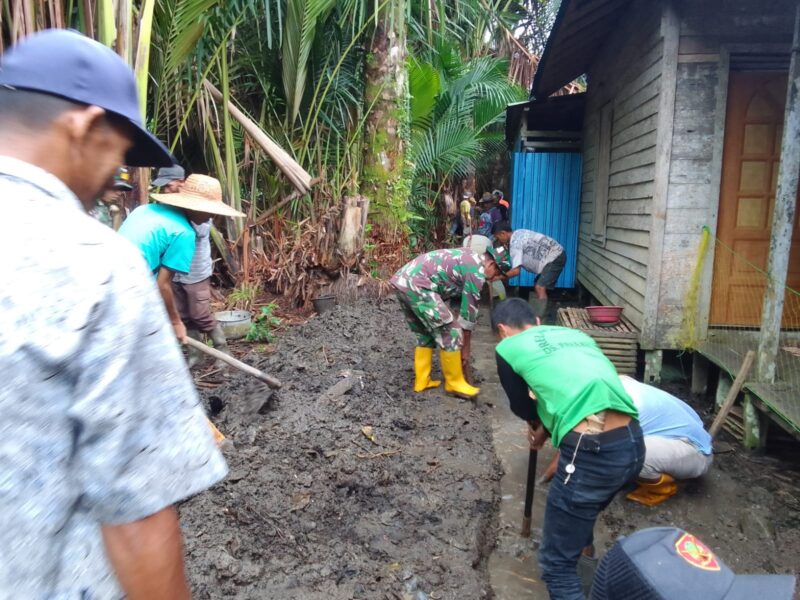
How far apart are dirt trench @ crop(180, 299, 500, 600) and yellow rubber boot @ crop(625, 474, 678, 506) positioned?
0.86 meters

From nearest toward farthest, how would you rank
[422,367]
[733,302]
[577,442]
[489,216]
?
[577,442]
[733,302]
[422,367]
[489,216]

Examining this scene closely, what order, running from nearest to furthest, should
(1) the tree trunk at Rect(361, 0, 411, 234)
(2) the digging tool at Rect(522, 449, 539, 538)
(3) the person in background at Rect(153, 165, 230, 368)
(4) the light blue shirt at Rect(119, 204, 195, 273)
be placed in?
(2) the digging tool at Rect(522, 449, 539, 538) < (4) the light blue shirt at Rect(119, 204, 195, 273) < (3) the person in background at Rect(153, 165, 230, 368) < (1) the tree trunk at Rect(361, 0, 411, 234)

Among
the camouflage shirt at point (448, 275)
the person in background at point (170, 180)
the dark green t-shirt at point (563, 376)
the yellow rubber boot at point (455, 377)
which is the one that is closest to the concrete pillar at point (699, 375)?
the yellow rubber boot at point (455, 377)

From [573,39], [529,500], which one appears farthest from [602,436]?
[573,39]

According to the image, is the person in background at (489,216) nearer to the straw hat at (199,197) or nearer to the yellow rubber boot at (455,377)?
the yellow rubber boot at (455,377)

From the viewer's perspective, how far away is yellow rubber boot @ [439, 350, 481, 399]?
16.5ft

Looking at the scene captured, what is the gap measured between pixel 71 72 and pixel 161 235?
3.47m

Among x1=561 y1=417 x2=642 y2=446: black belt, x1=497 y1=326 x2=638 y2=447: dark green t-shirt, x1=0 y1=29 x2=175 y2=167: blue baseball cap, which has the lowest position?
x1=561 y1=417 x2=642 y2=446: black belt

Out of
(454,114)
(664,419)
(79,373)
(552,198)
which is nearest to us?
(79,373)

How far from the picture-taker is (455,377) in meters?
5.09

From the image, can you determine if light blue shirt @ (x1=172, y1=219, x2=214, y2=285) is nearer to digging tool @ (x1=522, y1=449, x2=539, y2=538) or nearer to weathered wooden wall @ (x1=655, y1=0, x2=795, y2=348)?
digging tool @ (x1=522, y1=449, x2=539, y2=538)

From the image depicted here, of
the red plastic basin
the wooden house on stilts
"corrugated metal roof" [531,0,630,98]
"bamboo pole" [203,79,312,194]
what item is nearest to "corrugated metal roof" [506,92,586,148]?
"corrugated metal roof" [531,0,630,98]

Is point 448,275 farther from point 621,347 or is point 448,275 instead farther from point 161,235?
point 161,235

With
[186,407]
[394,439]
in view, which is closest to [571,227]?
[394,439]
